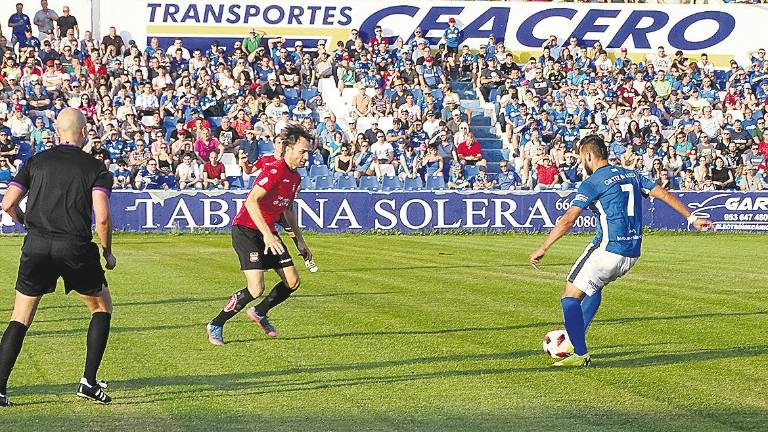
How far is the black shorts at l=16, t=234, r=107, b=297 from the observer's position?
791 cm

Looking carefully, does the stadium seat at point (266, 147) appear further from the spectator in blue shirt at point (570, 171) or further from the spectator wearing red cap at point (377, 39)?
the spectator in blue shirt at point (570, 171)

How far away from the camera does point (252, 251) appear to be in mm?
11172

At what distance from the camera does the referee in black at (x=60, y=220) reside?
7.84 m

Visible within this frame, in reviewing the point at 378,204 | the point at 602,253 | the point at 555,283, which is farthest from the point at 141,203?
the point at 602,253

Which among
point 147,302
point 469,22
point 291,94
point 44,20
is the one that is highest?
point 469,22

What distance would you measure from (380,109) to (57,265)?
82.7ft

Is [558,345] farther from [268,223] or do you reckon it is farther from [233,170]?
[233,170]

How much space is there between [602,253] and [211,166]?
2017cm

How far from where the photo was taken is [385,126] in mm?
32469

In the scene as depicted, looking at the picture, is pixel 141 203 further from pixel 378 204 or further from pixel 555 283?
pixel 555 283

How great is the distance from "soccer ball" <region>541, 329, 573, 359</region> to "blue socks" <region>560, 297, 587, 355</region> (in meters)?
0.15

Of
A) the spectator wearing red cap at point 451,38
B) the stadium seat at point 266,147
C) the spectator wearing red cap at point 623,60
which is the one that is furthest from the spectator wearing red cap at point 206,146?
the spectator wearing red cap at point 623,60

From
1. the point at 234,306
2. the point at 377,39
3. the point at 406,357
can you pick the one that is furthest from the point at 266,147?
the point at 406,357

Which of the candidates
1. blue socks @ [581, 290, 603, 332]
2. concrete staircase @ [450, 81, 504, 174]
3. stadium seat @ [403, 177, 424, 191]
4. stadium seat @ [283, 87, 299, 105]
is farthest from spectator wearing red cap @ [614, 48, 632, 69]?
blue socks @ [581, 290, 603, 332]
